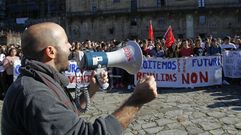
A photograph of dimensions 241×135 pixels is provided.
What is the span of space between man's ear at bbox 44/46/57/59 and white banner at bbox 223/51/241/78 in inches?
499

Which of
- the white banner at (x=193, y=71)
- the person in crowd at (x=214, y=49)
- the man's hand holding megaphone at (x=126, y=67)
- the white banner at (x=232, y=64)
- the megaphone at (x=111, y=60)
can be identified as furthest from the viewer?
the person in crowd at (x=214, y=49)

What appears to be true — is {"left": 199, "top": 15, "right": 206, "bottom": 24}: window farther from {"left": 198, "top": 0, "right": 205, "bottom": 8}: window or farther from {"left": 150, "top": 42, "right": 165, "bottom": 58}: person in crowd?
{"left": 150, "top": 42, "right": 165, "bottom": 58}: person in crowd

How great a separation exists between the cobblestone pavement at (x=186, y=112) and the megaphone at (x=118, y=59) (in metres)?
4.61

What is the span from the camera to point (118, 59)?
133 inches

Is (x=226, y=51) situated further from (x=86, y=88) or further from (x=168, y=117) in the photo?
(x=86, y=88)

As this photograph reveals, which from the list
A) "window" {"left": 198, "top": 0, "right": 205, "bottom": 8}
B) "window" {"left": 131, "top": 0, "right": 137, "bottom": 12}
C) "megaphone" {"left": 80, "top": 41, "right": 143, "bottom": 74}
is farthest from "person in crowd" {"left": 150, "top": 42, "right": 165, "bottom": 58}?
"window" {"left": 131, "top": 0, "right": 137, "bottom": 12}

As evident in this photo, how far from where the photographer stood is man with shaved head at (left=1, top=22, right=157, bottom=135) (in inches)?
84.7

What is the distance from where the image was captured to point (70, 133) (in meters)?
2.16

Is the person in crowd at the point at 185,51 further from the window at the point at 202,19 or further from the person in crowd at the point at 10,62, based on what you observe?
the window at the point at 202,19

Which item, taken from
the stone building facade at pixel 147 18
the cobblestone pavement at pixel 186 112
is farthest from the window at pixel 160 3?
the cobblestone pavement at pixel 186 112

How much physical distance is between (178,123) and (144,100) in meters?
6.35

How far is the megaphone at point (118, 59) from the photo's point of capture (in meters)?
3.24

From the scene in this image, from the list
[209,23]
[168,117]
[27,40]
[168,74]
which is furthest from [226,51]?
[209,23]

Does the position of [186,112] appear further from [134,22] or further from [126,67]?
[134,22]
